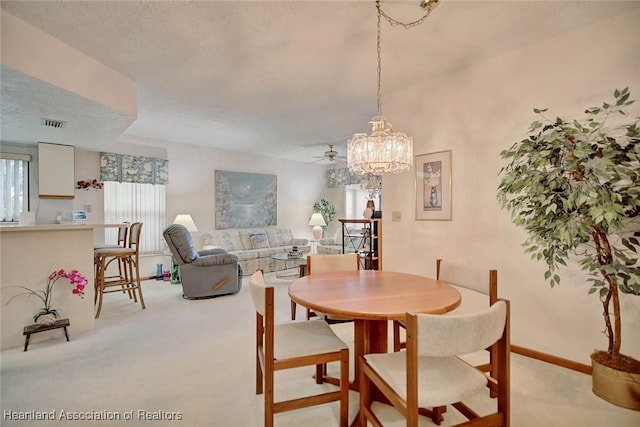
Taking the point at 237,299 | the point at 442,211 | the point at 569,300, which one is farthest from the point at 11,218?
the point at 569,300

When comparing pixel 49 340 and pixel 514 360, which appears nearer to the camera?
pixel 514 360

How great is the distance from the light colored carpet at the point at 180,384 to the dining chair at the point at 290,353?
238 millimetres

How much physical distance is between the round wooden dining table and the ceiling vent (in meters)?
3.30

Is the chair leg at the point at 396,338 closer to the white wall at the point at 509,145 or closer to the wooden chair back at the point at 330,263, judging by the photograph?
the wooden chair back at the point at 330,263

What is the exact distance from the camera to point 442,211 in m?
3.05

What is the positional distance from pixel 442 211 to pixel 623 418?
184cm

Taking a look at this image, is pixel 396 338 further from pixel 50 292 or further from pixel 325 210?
pixel 325 210

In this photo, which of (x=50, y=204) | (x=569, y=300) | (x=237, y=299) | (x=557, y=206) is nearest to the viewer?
(x=557, y=206)

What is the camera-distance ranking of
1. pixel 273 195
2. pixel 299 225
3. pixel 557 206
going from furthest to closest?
pixel 299 225 < pixel 273 195 < pixel 557 206

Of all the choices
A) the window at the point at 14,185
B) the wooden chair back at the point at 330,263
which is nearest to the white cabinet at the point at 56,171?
the window at the point at 14,185

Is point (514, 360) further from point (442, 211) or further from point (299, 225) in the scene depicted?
point (299, 225)

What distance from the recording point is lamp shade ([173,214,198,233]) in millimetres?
5469

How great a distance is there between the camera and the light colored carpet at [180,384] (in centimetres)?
177

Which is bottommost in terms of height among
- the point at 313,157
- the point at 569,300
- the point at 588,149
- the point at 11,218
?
the point at 569,300
